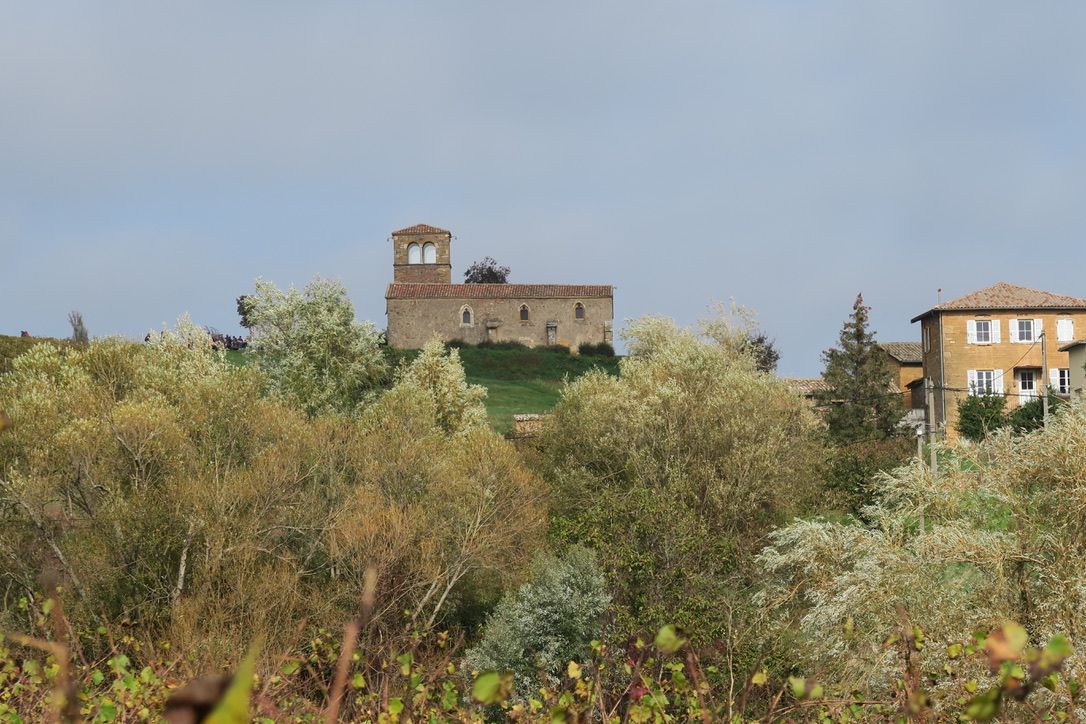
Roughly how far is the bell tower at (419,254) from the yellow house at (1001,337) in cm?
4696

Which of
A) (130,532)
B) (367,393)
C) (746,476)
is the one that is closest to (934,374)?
(746,476)

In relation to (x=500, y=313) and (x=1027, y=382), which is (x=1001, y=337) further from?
(x=500, y=313)

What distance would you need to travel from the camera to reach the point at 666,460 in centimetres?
3916

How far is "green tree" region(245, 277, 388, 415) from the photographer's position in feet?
138

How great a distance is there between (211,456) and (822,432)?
26124 millimetres

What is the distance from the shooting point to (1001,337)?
6412cm

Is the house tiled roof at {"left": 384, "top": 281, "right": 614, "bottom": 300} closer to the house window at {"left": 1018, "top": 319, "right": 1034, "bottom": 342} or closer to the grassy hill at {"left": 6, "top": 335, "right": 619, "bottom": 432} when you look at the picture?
the grassy hill at {"left": 6, "top": 335, "right": 619, "bottom": 432}

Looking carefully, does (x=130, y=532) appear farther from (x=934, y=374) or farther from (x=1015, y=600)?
(x=934, y=374)

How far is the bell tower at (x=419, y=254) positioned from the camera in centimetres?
9881

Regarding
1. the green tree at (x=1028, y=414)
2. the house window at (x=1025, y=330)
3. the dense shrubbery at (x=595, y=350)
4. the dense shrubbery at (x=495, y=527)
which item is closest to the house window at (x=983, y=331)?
the house window at (x=1025, y=330)

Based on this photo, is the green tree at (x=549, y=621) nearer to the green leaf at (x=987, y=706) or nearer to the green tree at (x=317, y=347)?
the green tree at (x=317, y=347)

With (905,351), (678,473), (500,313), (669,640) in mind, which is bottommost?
(678,473)

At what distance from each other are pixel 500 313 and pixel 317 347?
52173 mm

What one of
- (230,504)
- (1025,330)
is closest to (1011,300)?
(1025,330)
